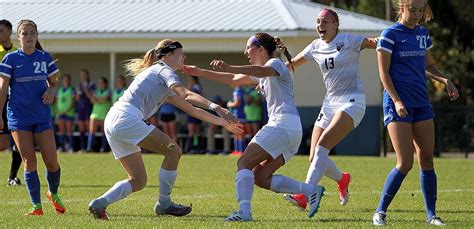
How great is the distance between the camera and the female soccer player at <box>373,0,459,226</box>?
1001cm

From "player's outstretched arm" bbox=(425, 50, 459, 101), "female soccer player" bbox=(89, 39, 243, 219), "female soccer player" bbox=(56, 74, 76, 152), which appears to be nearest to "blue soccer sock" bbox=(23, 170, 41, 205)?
"female soccer player" bbox=(89, 39, 243, 219)

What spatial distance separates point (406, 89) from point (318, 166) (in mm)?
1910

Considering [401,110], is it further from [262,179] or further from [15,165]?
[15,165]

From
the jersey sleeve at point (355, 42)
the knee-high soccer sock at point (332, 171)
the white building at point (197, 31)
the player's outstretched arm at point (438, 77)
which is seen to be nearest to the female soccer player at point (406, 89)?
the player's outstretched arm at point (438, 77)

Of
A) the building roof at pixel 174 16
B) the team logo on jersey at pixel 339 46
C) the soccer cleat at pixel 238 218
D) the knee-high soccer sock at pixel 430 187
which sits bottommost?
the building roof at pixel 174 16

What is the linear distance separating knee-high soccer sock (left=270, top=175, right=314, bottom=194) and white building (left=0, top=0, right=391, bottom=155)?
16834 millimetres

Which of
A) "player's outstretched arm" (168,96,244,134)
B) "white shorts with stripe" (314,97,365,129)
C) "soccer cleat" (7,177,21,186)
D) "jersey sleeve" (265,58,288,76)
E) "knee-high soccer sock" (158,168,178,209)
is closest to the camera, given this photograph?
"player's outstretched arm" (168,96,244,134)

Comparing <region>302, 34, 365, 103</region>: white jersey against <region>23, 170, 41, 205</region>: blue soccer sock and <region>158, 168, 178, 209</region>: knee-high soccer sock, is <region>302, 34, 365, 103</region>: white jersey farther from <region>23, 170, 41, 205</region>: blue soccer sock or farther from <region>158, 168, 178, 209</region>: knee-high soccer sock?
<region>23, 170, 41, 205</region>: blue soccer sock

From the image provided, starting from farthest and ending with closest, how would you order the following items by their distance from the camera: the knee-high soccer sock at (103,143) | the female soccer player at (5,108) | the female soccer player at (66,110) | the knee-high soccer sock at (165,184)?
the knee-high soccer sock at (103,143) < the female soccer player at (66,110) < the female soccer player at (5,108) < the knee-high soccer sock at (165,184)

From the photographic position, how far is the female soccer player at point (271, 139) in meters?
10.4

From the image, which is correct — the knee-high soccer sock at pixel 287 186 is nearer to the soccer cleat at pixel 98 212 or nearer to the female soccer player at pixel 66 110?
the soccer cleat at pixel 98 212

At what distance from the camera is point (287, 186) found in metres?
10.7

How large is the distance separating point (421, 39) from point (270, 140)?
164 cm

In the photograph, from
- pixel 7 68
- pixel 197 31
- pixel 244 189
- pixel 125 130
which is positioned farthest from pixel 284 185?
pixel 197 31
